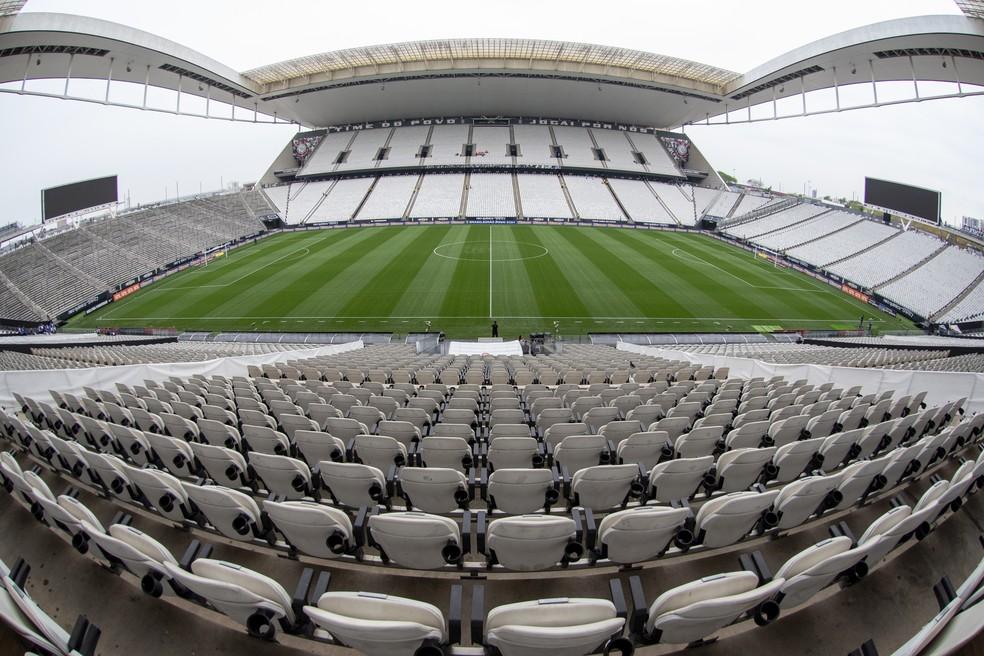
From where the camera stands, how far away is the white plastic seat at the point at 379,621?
73.2 inches

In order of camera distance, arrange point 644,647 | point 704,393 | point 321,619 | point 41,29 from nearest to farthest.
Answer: point 321,619
point 644,647
point 704,393
point 41,29

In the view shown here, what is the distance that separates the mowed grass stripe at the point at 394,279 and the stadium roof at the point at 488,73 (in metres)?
26.1

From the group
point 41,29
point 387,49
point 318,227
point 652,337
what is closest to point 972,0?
point 652,337

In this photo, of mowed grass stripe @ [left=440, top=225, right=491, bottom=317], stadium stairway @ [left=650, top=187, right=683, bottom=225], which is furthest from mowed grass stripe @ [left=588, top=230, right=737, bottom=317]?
stadium stairway @ [left=650, top=187, right=683, bottom=225]

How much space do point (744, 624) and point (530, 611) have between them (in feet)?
5.30

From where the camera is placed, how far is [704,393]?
7707 mm

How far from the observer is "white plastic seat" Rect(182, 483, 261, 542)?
303 centimetres

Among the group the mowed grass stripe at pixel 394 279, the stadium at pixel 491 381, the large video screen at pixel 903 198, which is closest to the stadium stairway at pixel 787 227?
the stadium at pixel 491 381

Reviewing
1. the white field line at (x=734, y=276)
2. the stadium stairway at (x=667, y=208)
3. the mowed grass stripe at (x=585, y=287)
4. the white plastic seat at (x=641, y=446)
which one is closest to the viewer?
the white plastic seat at (x=641, y=446)

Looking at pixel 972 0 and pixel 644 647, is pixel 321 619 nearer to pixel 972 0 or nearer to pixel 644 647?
pixel 644 647

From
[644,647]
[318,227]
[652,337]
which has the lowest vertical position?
[652,337]

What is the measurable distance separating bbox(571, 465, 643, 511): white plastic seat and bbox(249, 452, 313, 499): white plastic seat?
2.27m

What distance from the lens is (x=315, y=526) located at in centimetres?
285

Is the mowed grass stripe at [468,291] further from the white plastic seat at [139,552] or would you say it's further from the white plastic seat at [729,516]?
the white plastic seat at [139,552]
